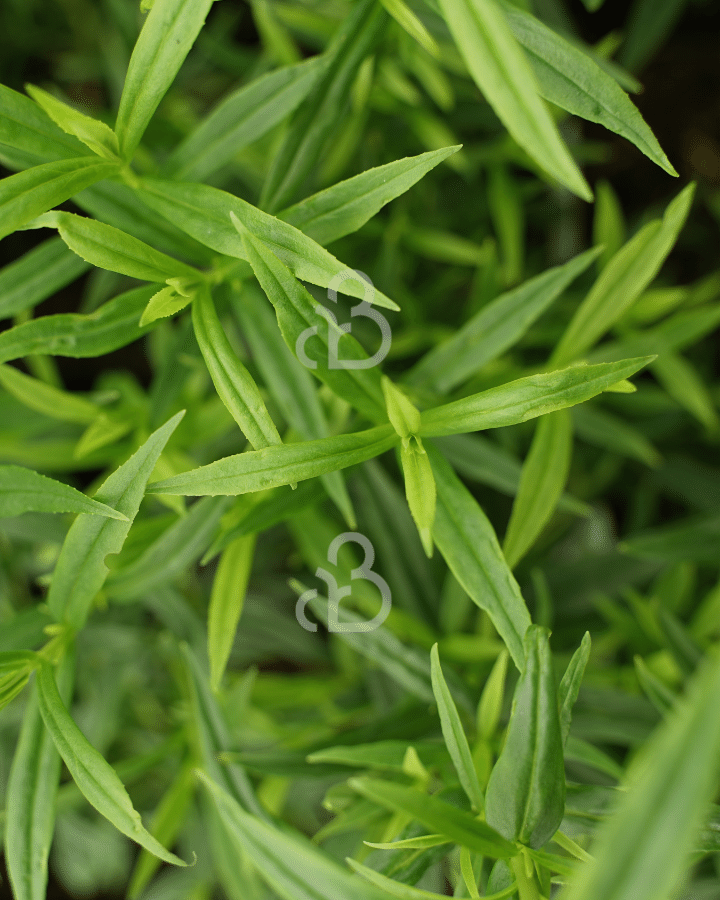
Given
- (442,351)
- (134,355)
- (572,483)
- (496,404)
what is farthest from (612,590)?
(134,355)

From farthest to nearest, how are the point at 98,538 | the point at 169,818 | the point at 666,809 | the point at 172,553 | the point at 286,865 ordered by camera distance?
the point at 169,818, the point at 172,553, the point at 98,538, the point at 286,865, the point at 666,809

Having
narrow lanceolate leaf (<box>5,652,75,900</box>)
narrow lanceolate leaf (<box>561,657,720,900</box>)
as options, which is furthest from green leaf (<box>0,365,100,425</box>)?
Result: narrow lanceolate leaf (<box>561,657,720,900</box>)

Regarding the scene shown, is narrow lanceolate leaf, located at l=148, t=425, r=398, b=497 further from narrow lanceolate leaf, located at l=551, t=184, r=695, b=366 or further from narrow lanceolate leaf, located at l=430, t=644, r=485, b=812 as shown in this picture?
narrow lanceolate leaf, located at l=551, t=184, r=695, b=366

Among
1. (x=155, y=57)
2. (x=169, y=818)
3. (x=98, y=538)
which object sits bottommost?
(x=169, y=818)

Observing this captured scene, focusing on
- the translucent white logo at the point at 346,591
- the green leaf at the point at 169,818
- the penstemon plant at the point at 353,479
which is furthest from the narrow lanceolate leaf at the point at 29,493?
the green leaf at the point at 169,818

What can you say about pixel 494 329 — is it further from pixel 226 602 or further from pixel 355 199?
pixel 226 602

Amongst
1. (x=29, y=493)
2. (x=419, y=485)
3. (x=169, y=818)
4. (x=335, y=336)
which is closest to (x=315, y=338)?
(x=335, y=336)
